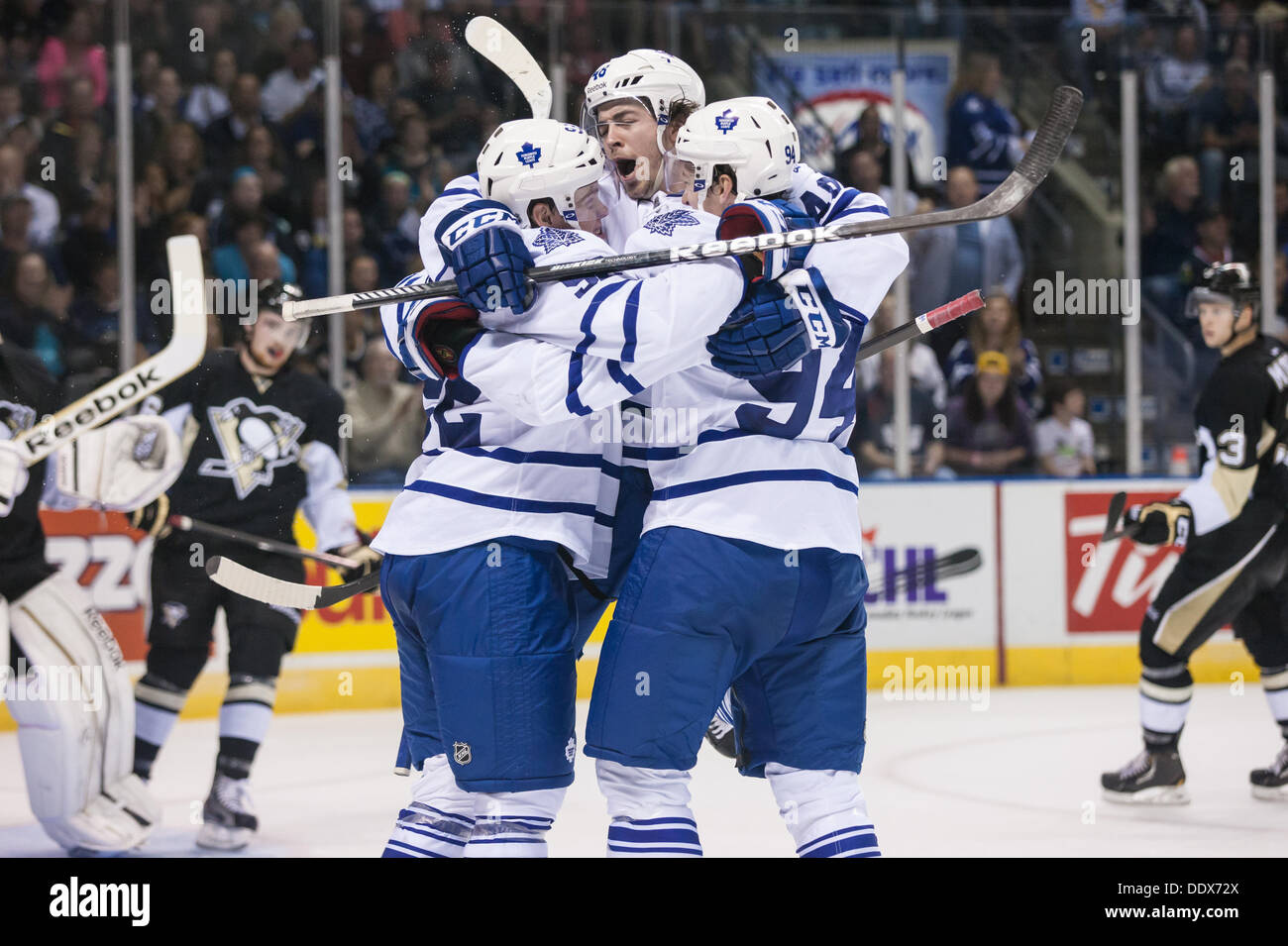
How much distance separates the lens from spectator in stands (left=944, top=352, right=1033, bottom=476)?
19.7ft

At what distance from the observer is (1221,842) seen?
144 inches

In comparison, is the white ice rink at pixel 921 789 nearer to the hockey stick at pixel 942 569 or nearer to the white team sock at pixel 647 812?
the hockey stick at pixel 942 569

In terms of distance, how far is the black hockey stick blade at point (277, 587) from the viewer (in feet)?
8.56

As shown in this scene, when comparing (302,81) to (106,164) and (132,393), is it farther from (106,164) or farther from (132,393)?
(132,393)

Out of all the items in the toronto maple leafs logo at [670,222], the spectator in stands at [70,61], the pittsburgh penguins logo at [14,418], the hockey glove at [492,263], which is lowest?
the pittsburgh penguins logo at [14,418]

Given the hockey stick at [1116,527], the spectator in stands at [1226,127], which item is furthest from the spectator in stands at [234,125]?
the spectator in stands at [1226,127]

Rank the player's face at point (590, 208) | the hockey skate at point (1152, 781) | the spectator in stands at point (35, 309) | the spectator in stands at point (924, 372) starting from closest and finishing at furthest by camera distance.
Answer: the player's face at point (590, 208) → the hockey skate at point (1152, 781) → the spectator in stands at point (35, 309) → the spectator in stands at point (924, 372)

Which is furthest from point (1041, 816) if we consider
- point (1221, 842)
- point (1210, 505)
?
point (1210, 505)

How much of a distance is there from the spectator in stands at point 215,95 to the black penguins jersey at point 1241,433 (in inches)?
125

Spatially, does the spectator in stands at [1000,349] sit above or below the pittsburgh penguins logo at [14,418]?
above

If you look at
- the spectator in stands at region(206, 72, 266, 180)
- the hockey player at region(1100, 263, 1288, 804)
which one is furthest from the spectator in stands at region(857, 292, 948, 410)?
the spectator in stands at region(206, 72, 266, 180)

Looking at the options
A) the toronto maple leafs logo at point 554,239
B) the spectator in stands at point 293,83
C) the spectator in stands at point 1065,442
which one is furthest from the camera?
the spectator in stands at point 1065,442

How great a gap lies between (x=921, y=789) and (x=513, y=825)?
82.9 inches
